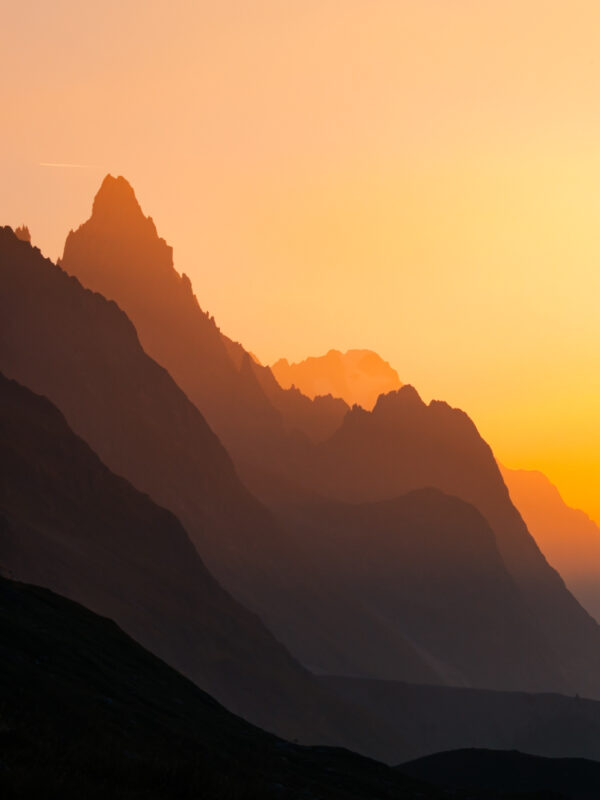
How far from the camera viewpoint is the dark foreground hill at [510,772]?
97.0m

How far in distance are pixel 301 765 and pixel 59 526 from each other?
389ft

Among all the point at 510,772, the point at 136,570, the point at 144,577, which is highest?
the point at 136,570

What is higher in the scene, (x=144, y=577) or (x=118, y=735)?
(x=144, y=577)

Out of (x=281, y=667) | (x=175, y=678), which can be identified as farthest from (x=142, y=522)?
(x=175, y=678)

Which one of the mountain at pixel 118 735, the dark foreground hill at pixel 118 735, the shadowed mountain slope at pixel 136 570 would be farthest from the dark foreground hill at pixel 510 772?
the shadowed mountain slope at pixel 136 570

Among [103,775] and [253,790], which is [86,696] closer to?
[253,790]

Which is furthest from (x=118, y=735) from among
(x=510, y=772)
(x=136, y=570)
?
(x=136, y=570)

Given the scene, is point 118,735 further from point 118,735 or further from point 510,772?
point 510,772

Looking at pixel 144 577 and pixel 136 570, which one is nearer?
pixel 136 570

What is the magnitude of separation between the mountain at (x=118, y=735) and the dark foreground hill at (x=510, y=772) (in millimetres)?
43178

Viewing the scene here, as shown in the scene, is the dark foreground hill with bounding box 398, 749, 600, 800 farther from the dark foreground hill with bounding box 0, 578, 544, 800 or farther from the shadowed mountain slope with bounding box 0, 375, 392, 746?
the shadowed mountain slope with bounding box 0, 375, 392, 746

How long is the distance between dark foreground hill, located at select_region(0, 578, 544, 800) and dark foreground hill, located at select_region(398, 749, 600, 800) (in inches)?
1707

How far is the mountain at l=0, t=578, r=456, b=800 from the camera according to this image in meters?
20.2

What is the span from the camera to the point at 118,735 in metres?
31.4
